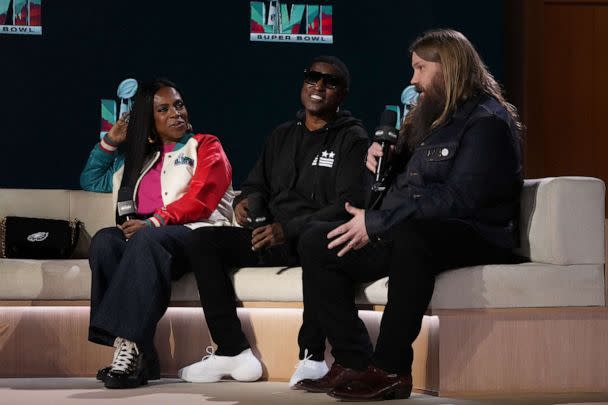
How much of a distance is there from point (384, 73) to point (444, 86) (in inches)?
95.2

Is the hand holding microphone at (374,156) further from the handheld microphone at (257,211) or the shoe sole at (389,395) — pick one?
the shoe sole at (389,395)

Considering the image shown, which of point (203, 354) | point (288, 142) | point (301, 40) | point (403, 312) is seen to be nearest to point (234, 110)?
point (301, 40)

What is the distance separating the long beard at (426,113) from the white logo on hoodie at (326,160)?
1.33 feet

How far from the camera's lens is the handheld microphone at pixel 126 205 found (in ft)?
13.7

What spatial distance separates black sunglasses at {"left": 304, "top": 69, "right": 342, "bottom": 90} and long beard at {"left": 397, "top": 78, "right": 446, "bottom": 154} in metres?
0.50

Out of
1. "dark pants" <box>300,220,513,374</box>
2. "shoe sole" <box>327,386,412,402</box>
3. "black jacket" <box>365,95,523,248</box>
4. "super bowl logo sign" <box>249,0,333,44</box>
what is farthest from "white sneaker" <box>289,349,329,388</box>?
"super bowl logo sign" <box>249,0,333,44</box>

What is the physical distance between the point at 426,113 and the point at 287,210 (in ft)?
2.46

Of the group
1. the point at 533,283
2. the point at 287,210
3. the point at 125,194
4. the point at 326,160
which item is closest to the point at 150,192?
the point at 125,194

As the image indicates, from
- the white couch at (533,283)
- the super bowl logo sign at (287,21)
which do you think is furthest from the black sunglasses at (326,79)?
the super bowl logo sign at (287,21)

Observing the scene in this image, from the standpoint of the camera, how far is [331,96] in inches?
166

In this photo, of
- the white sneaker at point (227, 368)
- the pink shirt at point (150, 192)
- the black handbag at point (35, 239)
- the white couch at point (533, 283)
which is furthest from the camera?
the black handbag at point (35, 239)

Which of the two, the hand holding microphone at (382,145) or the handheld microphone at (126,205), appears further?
the handheld microphone at (126,205)

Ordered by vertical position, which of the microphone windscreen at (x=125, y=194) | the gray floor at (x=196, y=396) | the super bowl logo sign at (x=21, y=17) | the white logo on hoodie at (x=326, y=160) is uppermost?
the super bowl logo sign at (x=21, y=17)

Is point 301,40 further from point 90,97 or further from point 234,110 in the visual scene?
point 90,97
